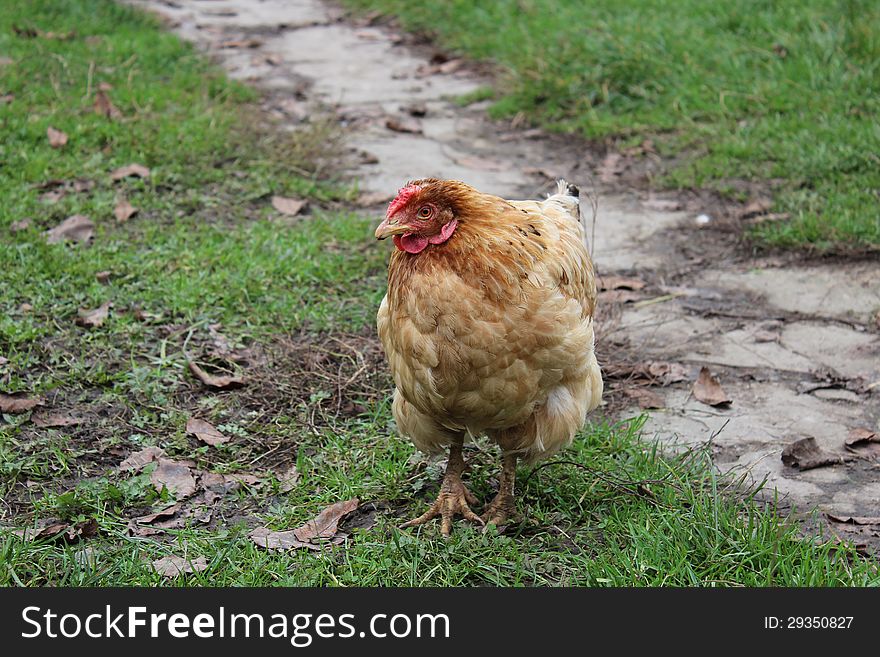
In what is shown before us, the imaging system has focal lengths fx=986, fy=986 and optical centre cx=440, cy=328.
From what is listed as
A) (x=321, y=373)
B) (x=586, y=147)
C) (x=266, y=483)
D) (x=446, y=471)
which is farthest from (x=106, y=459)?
(x=586, y=147)

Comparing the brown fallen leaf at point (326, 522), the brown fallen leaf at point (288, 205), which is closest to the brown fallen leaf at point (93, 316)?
the brown fallen leaf at point (288, 205)

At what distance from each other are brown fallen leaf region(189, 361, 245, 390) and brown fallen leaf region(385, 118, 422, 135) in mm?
3625

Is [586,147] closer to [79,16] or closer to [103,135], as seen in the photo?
[103,135]

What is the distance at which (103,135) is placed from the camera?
6.35 meters

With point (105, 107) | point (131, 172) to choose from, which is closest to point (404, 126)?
point (105, 107)

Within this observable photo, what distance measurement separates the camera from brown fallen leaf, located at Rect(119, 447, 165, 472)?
3.74 meters

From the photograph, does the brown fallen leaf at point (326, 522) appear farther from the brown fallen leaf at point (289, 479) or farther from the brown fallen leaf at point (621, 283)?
the brown fallen leaf at point (621, 283)

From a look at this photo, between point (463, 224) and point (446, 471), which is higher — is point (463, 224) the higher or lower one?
the higher one

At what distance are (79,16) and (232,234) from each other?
14.7 ft

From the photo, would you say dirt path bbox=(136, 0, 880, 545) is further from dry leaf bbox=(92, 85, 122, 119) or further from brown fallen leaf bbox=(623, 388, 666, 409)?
dry leaf bbox=(92, 85, 122, 119)

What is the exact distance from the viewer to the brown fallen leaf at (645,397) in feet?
14.1

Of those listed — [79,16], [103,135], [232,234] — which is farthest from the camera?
[79,16]

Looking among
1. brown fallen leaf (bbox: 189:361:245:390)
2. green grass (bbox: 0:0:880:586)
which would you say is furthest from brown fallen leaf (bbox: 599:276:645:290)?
brown fallen leaf (bbox: 189:361:245:390)

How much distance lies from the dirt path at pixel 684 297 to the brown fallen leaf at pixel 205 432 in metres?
1.69
